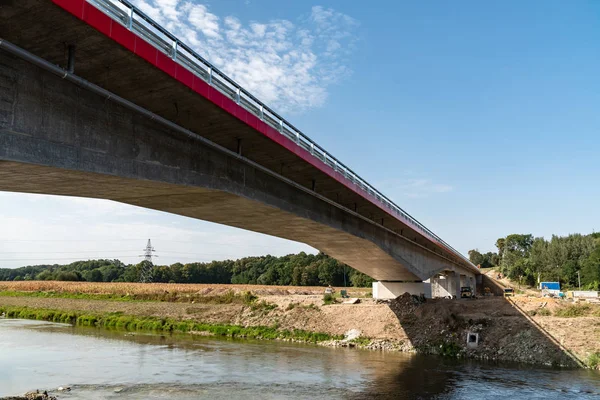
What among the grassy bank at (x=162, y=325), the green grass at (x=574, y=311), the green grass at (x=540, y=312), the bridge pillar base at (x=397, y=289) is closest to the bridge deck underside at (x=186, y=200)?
A: the grassy bank at (x=162, y=325)

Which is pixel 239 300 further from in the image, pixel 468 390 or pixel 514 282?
pixel 514 282

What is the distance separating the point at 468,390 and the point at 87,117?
20.5 meters

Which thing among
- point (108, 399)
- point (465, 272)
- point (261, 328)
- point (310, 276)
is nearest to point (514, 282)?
point (465, 272)

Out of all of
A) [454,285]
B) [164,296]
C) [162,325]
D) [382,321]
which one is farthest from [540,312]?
[164,296]

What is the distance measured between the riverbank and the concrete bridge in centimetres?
1969

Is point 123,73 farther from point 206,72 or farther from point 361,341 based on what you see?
point 361,341

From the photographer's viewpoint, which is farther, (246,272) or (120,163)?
(246,272)

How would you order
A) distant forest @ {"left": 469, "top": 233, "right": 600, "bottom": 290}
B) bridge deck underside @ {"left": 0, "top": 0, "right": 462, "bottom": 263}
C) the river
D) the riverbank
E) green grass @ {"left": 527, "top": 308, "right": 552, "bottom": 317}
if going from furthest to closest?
distant forest @ {"left": 469, "top": 233, "right": 600, "bottom": 290} → green grass @ {"left": 527, "top": 308, "right": 552, "bottom": 317} → the riverbank → the river → bridge deck underside @ {"left": 0, "top": 0, "right": 462, "bottom": 263}

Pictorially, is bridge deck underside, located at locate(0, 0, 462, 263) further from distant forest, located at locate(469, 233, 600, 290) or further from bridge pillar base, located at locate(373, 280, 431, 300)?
distant forest, located at locate(469, 233, 600, 290)

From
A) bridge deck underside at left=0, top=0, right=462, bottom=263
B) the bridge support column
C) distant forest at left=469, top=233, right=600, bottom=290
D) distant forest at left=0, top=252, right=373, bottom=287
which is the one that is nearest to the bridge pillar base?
the bridge support column

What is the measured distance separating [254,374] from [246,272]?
388 feet

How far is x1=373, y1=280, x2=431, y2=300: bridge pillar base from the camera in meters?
48.5

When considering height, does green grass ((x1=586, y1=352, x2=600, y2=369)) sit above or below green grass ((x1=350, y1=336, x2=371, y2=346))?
above

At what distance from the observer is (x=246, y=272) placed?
5566 inches
